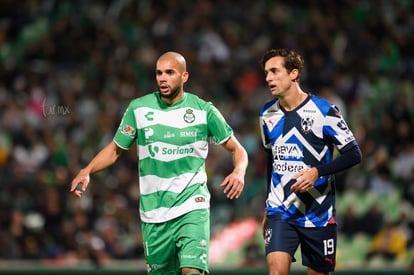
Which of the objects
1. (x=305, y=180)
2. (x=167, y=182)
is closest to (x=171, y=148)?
(x=167, y=182)

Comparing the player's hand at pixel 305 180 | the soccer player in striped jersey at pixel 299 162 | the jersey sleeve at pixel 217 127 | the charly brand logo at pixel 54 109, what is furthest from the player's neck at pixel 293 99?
the charly brand logo at pixel 54 109

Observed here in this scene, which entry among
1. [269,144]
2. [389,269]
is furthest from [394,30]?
[269,144]

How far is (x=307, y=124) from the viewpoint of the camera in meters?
8.07

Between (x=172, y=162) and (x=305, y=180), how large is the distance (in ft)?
3.90

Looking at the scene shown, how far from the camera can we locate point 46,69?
17.2 m

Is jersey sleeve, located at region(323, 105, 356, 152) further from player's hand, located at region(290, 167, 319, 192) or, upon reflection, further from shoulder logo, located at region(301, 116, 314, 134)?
player's hand, located at region(290, 167, 319, 192)

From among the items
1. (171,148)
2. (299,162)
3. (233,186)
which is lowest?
(233,186)

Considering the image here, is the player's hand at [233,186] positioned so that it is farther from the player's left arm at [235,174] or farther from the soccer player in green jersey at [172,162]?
the soccer player in green jersey at [172,162]

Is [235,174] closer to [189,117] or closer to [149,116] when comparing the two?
[189,117]

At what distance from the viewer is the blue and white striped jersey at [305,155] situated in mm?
8047

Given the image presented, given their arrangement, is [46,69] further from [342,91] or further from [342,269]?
[342,269]

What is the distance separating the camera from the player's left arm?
24.9ft

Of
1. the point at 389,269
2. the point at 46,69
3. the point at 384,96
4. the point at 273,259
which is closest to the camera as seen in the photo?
the point at 273,259

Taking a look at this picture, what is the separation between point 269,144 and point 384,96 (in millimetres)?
8330
